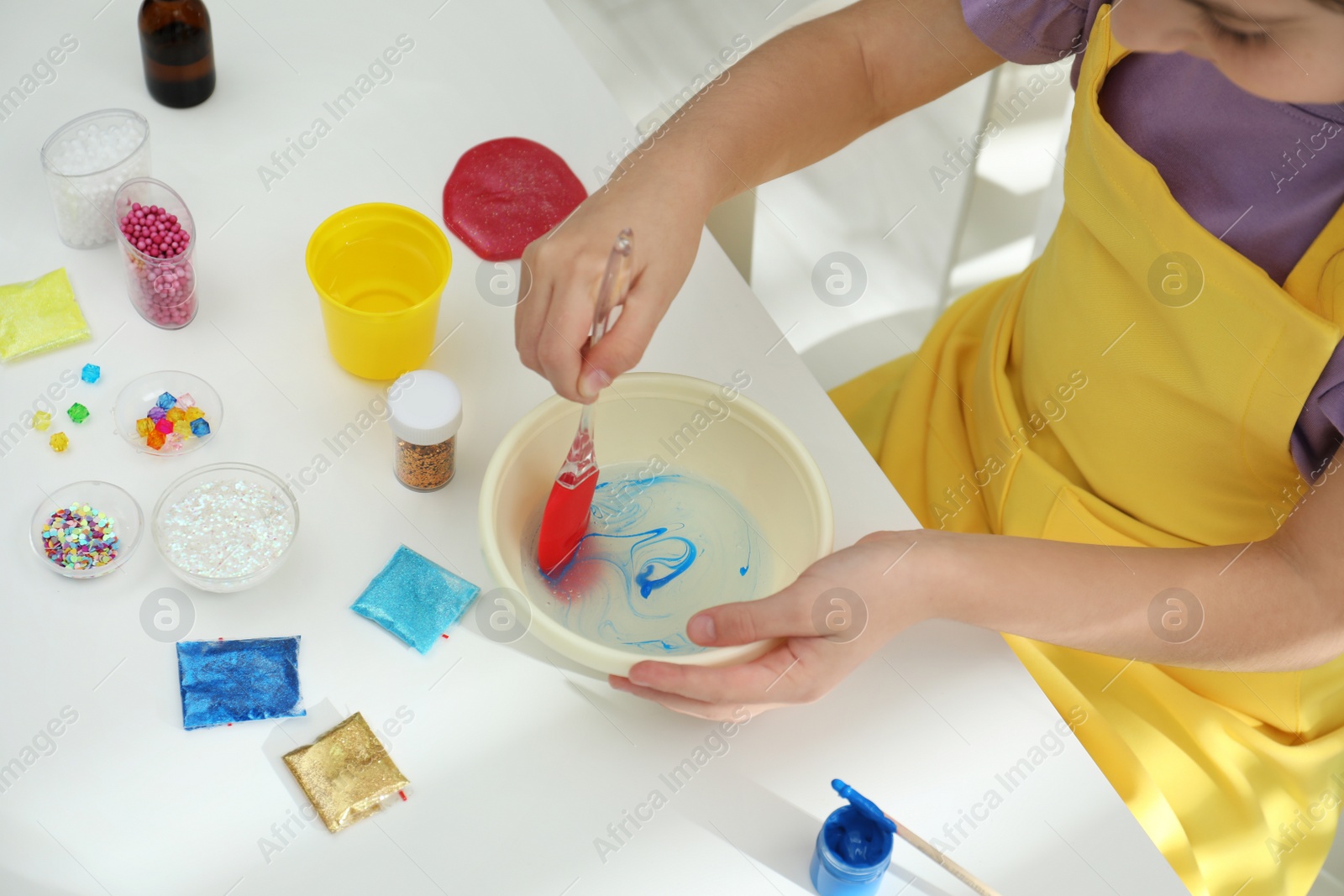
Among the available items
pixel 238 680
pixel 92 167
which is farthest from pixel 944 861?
pixel 92 167

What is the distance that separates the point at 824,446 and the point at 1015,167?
968 millimetres

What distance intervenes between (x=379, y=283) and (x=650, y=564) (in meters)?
0.37

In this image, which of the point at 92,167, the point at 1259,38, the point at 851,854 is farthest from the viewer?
the point at 92,167

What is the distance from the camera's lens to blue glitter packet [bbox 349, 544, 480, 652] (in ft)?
2.91

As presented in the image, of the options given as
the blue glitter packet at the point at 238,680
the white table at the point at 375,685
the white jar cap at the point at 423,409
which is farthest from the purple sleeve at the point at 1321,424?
the blue glitter packet at the point at 238,680

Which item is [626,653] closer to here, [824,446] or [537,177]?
[824,446]

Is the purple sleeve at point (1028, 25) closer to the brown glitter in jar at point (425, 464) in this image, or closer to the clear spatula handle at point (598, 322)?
the clear spatula handle at point (598, 322)

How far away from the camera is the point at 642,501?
3.25 feet

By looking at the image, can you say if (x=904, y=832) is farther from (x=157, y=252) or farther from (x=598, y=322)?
(x=157, y=252)

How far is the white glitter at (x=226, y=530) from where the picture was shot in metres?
0.88

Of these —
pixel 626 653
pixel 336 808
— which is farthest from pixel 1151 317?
pixel 336 808

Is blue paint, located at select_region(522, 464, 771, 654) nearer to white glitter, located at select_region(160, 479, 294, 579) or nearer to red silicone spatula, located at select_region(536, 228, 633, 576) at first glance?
red silicone spatula, located at select_region(536, 228, 633, 576)

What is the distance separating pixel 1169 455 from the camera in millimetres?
988

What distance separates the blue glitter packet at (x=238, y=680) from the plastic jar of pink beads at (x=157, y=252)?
0.32 meters
